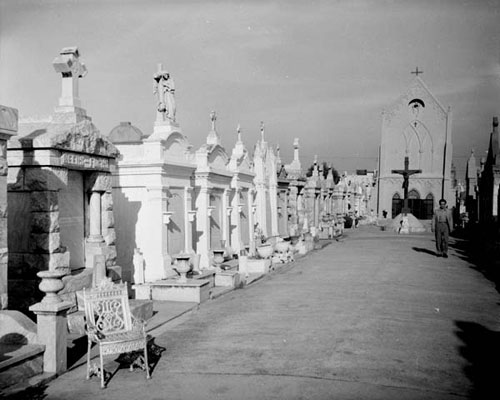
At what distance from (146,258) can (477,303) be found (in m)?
7.76

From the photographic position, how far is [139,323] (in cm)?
695

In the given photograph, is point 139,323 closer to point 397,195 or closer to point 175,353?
point 175,353

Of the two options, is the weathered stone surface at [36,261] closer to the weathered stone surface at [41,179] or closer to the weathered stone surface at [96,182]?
the weathered stone surface at [41,179]

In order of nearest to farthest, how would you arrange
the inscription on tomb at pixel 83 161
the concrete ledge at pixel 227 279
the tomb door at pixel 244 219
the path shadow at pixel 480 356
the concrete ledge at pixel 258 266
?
1. the path shadow at pixel 480 356
2. the inscription on tomb at pixel 83 161
3. the concrete ledge at pixel 227 279
4. the concrete ledge at pixel 258 266
5. the tomb door at pixel 244 219

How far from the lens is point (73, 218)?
32.4 ft

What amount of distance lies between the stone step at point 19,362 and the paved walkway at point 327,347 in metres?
0.30

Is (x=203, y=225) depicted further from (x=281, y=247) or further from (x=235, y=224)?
(x=281, y=247)

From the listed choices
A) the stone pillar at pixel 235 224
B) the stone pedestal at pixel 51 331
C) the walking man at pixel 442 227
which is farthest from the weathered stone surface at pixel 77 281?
the walking man at pixel 442 227

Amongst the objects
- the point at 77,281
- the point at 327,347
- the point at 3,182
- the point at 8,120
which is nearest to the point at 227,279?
the point at 77,281

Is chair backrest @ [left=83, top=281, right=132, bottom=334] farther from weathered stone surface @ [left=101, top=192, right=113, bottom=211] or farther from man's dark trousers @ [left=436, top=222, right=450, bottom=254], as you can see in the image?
man's dark trousers @ [left=436, top=222, right=450, bottom=254]

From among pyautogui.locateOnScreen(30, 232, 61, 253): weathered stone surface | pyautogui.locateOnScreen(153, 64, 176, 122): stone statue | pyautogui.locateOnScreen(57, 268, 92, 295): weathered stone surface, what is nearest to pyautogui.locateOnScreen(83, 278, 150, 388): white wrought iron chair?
pyautogui.locateOnScreen(30, 232, 61, 253): weathered stone surface

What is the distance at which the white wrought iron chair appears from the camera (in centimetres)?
645

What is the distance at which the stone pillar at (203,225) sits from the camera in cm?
1711

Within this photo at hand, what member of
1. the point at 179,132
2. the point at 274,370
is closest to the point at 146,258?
the point at 179,132
